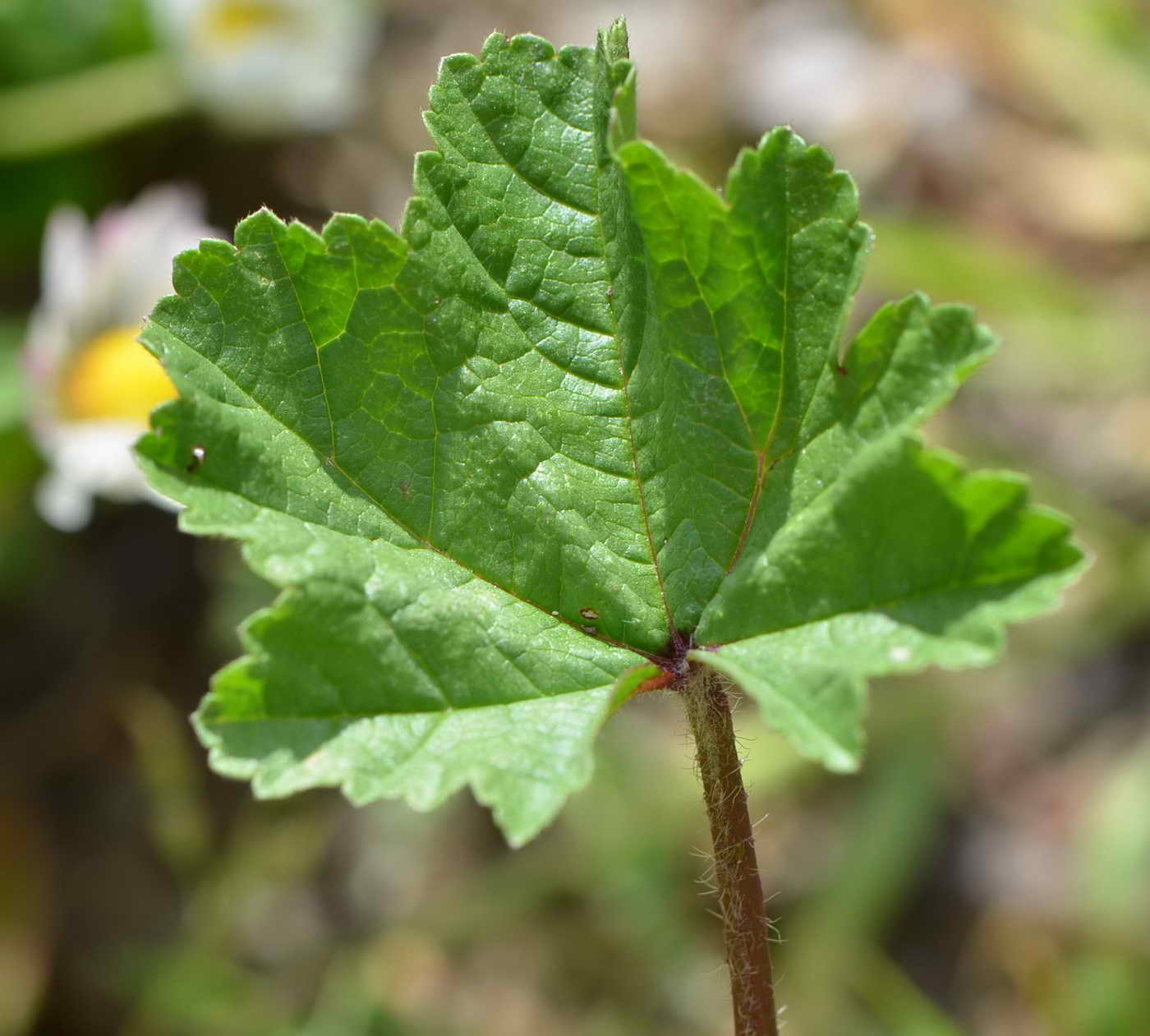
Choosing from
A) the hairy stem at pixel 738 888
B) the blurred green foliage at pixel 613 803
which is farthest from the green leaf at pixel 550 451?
the blurred green foliage at pixel 613 803

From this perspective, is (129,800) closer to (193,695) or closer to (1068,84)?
(193,695)

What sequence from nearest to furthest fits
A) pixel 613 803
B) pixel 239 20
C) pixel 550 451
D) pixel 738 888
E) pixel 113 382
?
pixel 738 888
pixel 550 451
pixel 113 382
pixel 613 803
pixel 239 20

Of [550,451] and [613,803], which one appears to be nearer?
[550,451]

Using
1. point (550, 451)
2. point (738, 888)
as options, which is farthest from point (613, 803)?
point (738, 888)

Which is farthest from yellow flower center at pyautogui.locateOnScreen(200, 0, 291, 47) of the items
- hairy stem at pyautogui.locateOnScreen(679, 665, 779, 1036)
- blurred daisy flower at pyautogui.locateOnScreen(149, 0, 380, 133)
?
hairy stem at pyautogui.locateOnScreen(679, 665, 779, 1036)

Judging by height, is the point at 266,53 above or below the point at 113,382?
above

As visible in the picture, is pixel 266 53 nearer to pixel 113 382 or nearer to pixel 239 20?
pixel 239 20

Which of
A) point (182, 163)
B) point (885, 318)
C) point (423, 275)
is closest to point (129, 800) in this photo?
point (182, 163)
